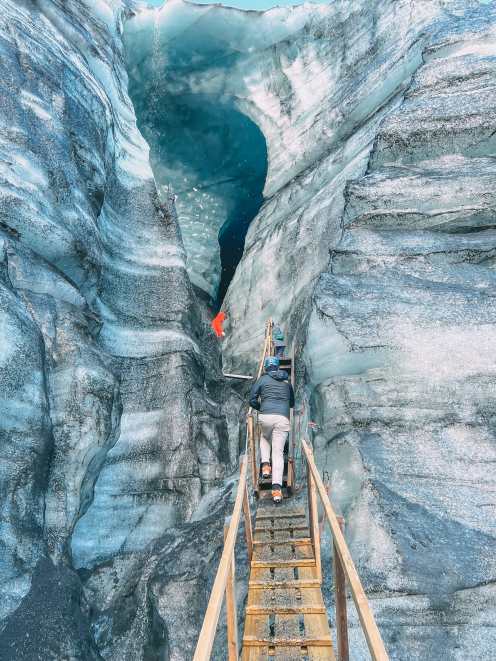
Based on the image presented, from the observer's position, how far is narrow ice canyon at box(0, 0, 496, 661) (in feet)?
16.4

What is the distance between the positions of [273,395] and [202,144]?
12519mm

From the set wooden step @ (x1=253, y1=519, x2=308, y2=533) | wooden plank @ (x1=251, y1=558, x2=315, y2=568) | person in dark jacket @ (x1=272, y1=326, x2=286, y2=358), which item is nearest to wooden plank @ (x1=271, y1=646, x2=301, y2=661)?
wooden plank @ (x1=251, y1=558, x2=315, y2=568)

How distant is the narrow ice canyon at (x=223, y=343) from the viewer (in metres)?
5.01

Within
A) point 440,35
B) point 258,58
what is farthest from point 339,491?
point 258,58

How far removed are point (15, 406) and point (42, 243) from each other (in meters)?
2.34

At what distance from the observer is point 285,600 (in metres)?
3.45

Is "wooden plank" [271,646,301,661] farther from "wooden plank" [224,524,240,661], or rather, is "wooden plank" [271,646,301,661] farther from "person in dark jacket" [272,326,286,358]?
"person in dark jacket" [272,326,286,358]

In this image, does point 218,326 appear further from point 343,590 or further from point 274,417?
point 343,590

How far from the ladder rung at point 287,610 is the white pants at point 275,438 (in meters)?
1.92

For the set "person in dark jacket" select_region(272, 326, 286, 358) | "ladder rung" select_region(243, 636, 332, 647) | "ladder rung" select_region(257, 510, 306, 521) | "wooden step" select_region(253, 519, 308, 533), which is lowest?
"ladder rung" select_region(243, 636, 332, 647)

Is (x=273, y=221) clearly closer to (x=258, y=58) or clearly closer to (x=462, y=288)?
(x=258, y=58)

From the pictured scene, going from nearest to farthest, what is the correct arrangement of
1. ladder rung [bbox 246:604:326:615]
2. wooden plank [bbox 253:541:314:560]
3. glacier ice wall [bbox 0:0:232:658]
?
ladder rung [bbox 246:604:326:615] < wooden plank [bbox 253:541:314:560] < glacier ice wall [bbox 0:0:232:658]

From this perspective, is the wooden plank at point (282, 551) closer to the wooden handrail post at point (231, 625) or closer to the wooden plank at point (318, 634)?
the wooden plank at point (318, 634)

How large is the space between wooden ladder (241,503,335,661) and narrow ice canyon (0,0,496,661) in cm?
75
